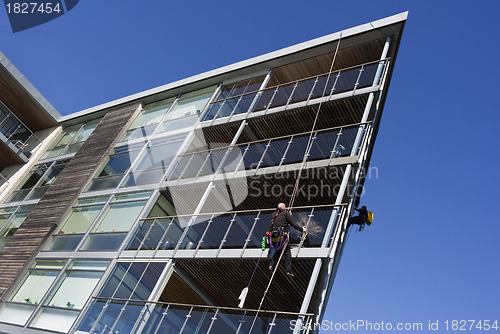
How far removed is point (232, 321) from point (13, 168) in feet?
49.6

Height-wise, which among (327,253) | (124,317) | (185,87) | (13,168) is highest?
(185,87)

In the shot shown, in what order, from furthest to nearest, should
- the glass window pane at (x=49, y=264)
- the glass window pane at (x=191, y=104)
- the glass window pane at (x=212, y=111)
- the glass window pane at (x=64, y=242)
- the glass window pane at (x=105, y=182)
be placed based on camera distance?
the glass window pane at (x=191, y=104) → the glass window pane at (x=212, y=111) → the glass window pane at (x=105, y=182) → the glass window pane at (x=64, y=242) → the glass window pane at (x=49, y=264)

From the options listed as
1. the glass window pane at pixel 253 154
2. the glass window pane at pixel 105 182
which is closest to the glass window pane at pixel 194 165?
the glass window pane at pixel 253 154

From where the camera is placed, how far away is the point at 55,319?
38.1 feet

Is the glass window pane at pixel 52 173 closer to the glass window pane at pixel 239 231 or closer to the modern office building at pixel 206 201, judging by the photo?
the modern office building at pixel 206 201

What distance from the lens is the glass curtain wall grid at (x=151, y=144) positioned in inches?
582

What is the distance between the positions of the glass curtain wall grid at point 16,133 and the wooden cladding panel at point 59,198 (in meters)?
3.91

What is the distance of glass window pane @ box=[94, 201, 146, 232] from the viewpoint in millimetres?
13266

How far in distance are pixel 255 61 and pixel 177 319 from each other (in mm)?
9815

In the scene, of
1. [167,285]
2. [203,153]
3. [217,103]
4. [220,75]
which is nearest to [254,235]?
[167,285]

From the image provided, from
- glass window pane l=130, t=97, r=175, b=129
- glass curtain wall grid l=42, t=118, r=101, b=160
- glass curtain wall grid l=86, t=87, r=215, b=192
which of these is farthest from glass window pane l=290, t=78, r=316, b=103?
glass curtain wall grid l=42, t=118, r=101, b=160

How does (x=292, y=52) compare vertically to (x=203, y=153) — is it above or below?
above

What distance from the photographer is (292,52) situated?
14961mm

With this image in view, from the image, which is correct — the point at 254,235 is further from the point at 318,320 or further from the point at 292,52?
the point at 292,52
